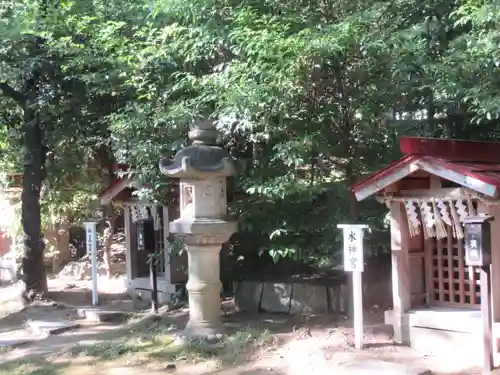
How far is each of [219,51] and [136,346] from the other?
533cm

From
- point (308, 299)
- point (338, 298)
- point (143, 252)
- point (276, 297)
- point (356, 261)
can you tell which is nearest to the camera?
point (356, 261)

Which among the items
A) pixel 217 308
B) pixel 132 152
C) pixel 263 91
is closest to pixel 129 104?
pixel 132 152

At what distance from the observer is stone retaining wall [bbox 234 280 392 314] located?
36.9ft

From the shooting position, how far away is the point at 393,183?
8.71 meters

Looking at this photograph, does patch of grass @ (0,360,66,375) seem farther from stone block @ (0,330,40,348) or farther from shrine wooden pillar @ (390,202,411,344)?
shrine wooden pillar @ (390,202,411,344)

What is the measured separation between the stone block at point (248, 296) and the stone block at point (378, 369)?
4192 millimetres

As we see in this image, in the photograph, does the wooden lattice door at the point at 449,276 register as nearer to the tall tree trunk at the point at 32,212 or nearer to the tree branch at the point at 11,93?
the tall tree trunk at the point at 32,212

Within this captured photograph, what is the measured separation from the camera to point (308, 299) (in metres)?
11.5

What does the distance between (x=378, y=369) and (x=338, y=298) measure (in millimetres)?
3560

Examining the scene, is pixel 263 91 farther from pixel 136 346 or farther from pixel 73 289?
pixel 73 289

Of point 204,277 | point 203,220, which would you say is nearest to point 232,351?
point 204,277

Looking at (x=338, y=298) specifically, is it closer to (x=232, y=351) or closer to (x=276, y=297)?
(x=276, y=297)

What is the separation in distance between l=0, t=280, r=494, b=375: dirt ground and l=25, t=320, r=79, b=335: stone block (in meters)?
0.21

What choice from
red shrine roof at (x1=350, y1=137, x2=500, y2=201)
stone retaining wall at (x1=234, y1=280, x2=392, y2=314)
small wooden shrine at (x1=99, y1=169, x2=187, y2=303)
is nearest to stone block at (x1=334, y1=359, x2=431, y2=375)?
red shrine roof at (x1=350, y1=137, x2=500, y2=201)
